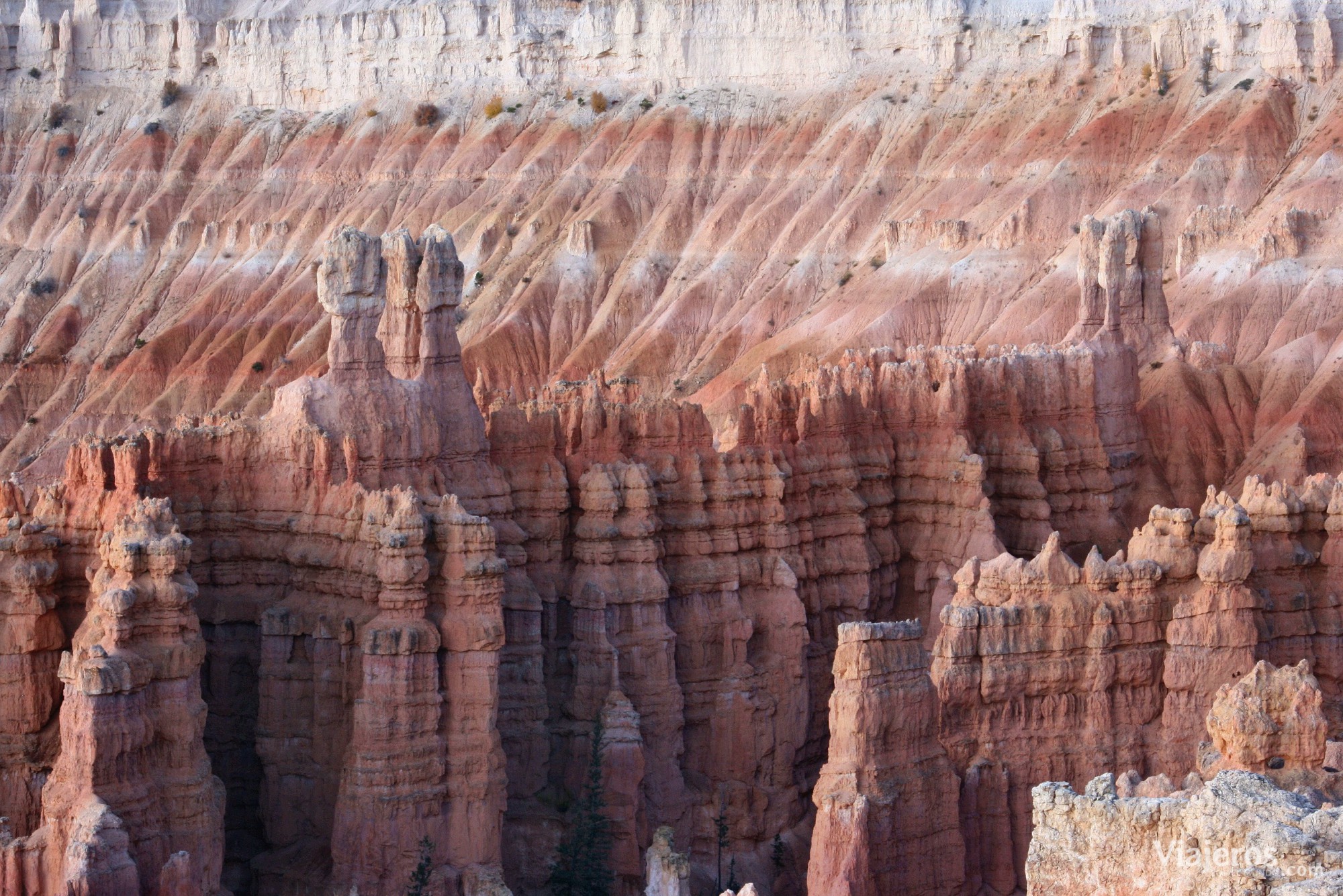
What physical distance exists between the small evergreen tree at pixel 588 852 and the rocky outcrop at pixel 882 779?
3.72 m

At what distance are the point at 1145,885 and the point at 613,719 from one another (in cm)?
1889

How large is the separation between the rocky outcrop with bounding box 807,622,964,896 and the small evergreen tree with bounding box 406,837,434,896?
593 centimetres

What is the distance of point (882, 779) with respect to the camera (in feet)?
133

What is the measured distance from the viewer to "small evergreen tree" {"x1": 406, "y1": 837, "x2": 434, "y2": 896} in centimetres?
3972

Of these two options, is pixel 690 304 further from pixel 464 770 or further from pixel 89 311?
pixel 464 770

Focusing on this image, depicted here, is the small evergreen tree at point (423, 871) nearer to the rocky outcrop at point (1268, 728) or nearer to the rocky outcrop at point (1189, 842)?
the rocky outcrop at point (1268, 728)

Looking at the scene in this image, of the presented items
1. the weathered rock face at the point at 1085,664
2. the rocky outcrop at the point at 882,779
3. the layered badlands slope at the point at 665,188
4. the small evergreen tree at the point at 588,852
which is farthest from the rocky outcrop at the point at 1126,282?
the small evergreen tree at the point at 588,852

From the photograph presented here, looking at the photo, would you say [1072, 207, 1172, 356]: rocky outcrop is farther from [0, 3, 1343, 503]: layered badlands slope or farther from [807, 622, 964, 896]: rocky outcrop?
[807, 622, 964, 896]: rocky outcrop

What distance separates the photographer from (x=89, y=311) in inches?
5221

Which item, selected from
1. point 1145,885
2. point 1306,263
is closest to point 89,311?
point 1306,263

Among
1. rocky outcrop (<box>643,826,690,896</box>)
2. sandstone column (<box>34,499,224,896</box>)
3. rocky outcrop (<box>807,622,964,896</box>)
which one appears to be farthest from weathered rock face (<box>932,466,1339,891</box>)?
sandstone column (<box>34,499,224,896</box>)

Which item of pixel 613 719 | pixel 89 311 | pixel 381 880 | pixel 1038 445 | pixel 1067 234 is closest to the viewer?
pixel 381 880

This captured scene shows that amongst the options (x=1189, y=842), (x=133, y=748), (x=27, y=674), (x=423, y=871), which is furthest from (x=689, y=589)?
(x=1189, y=842)

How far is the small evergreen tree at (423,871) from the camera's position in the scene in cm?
3972
